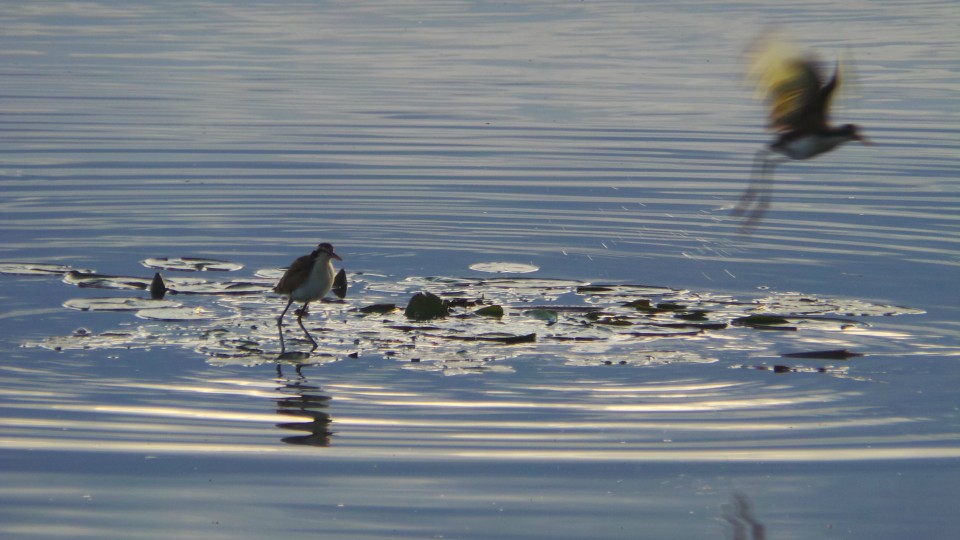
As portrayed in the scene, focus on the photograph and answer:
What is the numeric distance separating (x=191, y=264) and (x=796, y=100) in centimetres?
567

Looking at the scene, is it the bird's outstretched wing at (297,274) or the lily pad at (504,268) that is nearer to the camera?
the bird's outstretched wing at (297,274)

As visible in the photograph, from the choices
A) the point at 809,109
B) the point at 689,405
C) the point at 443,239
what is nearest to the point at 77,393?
the point at 689,405

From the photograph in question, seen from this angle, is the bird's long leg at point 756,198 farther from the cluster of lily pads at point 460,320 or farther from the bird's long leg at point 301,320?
the bird's long leg at point 301,320

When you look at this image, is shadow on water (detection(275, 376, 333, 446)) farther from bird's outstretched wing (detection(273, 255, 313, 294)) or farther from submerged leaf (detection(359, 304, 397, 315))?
submerged leaf (detection(359, 304, 397, 315))

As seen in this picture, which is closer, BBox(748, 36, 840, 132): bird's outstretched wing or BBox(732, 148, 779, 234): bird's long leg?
BBox(748, 36, 840, 132): bird's outstretched wing

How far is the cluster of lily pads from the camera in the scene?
9.96 metres

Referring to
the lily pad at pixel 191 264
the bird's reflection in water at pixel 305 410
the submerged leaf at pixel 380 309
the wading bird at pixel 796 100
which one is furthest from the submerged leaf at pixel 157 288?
the wading bird at pixel 796 100

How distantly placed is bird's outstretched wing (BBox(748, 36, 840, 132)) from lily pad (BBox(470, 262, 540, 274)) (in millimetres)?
3820

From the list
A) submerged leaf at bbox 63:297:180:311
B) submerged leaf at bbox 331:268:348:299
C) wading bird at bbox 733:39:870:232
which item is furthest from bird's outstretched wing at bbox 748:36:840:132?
submerged leaf at bbox 63:297:180:311

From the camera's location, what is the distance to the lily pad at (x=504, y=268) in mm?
12516

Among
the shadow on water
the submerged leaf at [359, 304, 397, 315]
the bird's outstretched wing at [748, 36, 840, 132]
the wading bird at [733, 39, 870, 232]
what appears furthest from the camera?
the submerged leaf at [359, 304, 397, 315]

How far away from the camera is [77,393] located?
29.3ft

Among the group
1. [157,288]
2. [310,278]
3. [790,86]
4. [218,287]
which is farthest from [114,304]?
[790,86]

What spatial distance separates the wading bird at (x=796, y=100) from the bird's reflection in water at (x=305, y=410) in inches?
119
